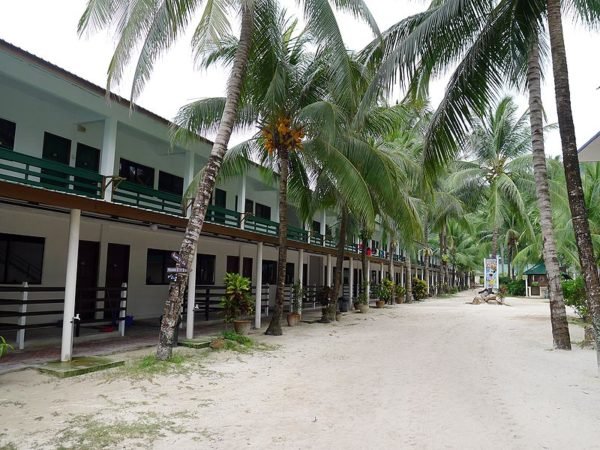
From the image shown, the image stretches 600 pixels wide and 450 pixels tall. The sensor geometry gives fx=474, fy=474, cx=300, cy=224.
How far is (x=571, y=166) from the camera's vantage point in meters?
8.03

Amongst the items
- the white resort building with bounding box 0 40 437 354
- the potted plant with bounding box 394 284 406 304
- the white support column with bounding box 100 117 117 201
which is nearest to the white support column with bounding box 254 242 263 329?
the white resort building with bounding box 0 40 437 354

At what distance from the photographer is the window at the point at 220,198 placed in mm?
17125

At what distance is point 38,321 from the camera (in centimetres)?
1145

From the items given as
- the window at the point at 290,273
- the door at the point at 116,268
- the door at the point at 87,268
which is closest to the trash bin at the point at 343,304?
the window at the point at 290,273

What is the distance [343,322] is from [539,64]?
10389mm

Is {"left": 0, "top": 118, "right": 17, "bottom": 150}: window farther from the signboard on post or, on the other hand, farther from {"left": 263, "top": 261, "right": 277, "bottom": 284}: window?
the signboard on post

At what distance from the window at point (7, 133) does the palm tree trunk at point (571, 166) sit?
11.0 m

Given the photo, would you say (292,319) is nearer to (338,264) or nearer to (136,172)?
(338,264)

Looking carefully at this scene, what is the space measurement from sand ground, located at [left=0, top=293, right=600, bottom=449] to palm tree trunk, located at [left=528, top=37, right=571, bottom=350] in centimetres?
118

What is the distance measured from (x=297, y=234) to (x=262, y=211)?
9.94 feet

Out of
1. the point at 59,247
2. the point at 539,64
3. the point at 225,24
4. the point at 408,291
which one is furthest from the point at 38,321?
the point at 408,291

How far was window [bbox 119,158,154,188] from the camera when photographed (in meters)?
13.3

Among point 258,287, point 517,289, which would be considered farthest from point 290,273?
point 517,289

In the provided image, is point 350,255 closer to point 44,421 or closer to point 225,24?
point 225,24
